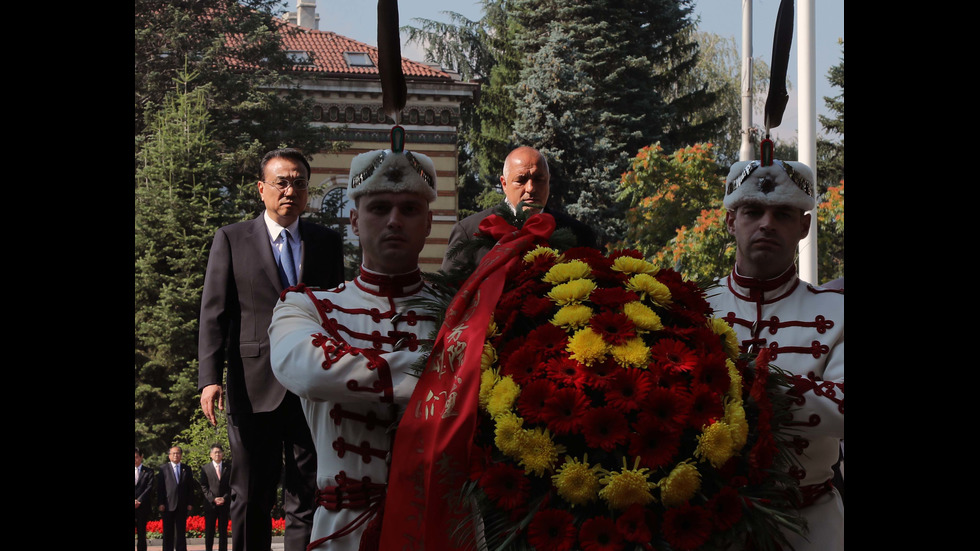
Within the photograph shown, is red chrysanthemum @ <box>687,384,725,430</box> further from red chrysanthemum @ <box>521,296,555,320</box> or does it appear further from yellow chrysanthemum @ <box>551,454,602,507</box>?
red chrysanthemum @ <box>521,296,555,320</box>

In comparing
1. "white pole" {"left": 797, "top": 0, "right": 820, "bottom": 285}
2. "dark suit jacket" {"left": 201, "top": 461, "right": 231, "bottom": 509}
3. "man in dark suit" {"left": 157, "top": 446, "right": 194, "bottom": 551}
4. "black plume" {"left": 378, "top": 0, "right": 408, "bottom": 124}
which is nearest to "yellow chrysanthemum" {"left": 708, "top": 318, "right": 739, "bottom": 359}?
"black plume" {"left": 378, "top": 0, "right": 408, "bottom": 124}

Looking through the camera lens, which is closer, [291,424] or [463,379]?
[463,379]

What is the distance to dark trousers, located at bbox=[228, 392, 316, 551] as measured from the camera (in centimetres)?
597

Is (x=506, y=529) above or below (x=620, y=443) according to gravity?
below

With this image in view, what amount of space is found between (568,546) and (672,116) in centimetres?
3060

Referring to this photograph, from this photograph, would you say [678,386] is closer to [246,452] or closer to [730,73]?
[246,452]

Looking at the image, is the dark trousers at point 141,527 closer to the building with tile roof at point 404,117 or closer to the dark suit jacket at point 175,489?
the dark suit jacket at point 175,489

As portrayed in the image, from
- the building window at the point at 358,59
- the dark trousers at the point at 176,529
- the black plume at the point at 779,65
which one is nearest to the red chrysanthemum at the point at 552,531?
the black plume at the point at 779,65

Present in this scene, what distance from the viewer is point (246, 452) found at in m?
6.09

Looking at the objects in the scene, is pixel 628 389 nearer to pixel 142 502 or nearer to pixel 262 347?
pixel 262 347

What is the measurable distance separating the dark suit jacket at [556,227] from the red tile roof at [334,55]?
23.9 m

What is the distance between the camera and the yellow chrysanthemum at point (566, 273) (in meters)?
3.45

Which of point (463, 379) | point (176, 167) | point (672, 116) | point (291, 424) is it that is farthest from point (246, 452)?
point (672, 116)
